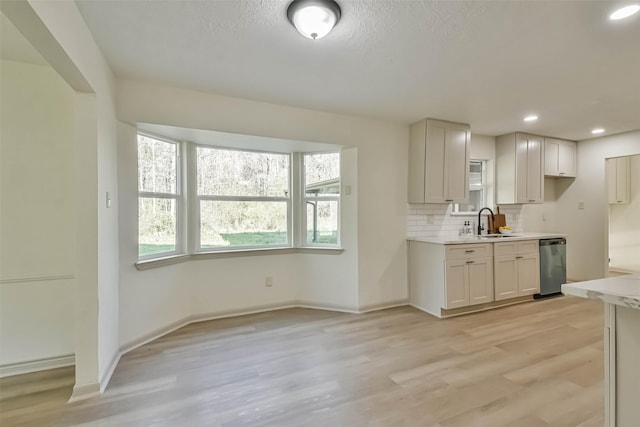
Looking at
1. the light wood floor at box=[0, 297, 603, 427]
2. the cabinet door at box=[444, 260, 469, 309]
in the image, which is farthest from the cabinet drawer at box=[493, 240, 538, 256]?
the light wood floor at box=[0, 297, 603, 427]

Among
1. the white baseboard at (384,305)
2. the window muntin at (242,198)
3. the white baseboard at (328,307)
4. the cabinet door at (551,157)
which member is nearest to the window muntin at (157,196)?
the window muntin at (242,198)

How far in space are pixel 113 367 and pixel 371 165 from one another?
10.7 ft

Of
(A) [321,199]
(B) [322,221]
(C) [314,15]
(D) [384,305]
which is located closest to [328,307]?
(D) [384,305]

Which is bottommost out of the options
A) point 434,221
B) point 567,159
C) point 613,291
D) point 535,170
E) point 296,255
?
point 296,255

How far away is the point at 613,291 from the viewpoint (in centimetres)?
116

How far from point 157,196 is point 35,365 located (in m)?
1.65

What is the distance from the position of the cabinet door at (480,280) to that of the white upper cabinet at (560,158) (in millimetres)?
2310

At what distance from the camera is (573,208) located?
5074mm

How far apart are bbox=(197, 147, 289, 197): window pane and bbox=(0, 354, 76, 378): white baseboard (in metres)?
1.90

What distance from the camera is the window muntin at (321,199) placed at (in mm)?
3863

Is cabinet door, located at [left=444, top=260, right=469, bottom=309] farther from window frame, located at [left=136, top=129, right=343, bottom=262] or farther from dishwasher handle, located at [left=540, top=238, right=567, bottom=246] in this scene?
dishwasher handle, located at [left=540, top=238, right=567, bottom=246]

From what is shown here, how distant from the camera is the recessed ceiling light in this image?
1.66m

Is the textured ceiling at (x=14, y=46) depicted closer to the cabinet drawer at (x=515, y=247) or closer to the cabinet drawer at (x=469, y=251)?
the cabinet drawer at (x=469, y=251)

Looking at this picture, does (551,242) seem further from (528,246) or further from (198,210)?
(198,210)
